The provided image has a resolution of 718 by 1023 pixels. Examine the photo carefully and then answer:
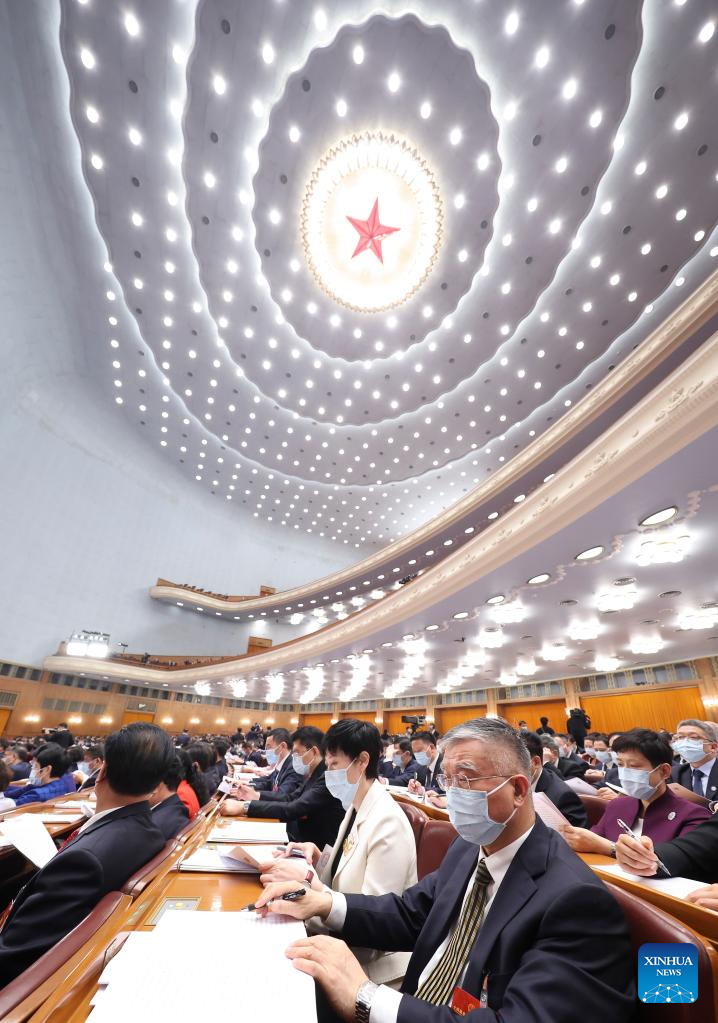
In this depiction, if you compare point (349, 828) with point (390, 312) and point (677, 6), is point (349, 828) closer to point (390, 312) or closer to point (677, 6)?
point (677, 6)

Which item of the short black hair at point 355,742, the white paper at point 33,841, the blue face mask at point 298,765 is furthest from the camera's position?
the blue face mask at point 298,765

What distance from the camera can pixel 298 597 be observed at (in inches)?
858

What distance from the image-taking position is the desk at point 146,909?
73 centimetres

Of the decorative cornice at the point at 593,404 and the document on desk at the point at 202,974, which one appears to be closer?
the document on desk at the point at 202,974

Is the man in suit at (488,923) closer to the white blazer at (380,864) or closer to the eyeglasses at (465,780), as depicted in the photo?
the eyeglasses at (465,780)

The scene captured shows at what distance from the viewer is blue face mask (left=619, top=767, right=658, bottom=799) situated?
240 centimetres

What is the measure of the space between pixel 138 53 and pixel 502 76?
7.62 meters

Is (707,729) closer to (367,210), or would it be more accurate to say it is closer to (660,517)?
(660,517)

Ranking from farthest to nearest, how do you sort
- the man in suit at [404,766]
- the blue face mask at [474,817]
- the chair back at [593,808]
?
the man in suit at [404,766] → the chair back at [593,808] → the blue face mask at [474,817]

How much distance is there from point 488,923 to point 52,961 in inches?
35.8

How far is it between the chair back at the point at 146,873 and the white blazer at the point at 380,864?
2.20 feet

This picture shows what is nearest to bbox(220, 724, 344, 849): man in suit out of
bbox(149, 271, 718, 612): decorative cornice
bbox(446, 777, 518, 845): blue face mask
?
bbox(446, 777, 518, 845): blue face mask

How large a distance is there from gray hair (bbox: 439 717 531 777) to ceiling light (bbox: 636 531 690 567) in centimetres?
563

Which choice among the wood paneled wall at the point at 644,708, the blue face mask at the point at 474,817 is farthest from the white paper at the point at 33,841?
the wood paneled wall at the point at 644,708
